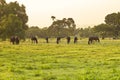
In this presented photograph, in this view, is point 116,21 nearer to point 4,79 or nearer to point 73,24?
point 73,24

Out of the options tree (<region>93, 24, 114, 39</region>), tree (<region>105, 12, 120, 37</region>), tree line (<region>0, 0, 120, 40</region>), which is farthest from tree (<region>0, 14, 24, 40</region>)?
tree (<region>105, 12, 120, 37</region>)

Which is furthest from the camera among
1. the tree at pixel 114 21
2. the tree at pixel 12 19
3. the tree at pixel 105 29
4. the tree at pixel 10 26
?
the tree at pixel 114 21

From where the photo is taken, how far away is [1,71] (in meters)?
18.5

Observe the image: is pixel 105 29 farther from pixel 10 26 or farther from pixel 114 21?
pixel 10 26

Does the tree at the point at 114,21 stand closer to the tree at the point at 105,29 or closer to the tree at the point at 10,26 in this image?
the tree at the point at 105,29

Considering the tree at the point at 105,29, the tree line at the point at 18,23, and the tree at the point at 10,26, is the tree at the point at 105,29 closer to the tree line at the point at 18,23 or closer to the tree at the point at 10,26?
the tree line at the point at 18,23

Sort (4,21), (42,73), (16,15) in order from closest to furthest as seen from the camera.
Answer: (42,73)
(4,21)
(16,15)

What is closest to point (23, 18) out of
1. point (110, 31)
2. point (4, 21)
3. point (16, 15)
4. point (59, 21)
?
point (16, 15)

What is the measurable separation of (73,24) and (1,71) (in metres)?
108

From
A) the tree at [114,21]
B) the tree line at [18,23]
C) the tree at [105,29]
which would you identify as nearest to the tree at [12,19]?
the tree line at [18,23]

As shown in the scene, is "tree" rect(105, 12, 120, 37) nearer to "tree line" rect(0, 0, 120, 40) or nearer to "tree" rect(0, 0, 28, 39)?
"tree line" rect(0, 0, 120, 40)

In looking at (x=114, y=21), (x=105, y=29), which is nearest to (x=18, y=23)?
(x=105, y=29)

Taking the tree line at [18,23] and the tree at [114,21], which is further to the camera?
the tree at [114,21]

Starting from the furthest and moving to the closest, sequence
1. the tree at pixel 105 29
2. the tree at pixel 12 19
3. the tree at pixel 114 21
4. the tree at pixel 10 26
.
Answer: the tree at pixel 114 21 → the tree at pixel 105 29 → the tree at pixel 12 19 → the tree at pixel 10 26
